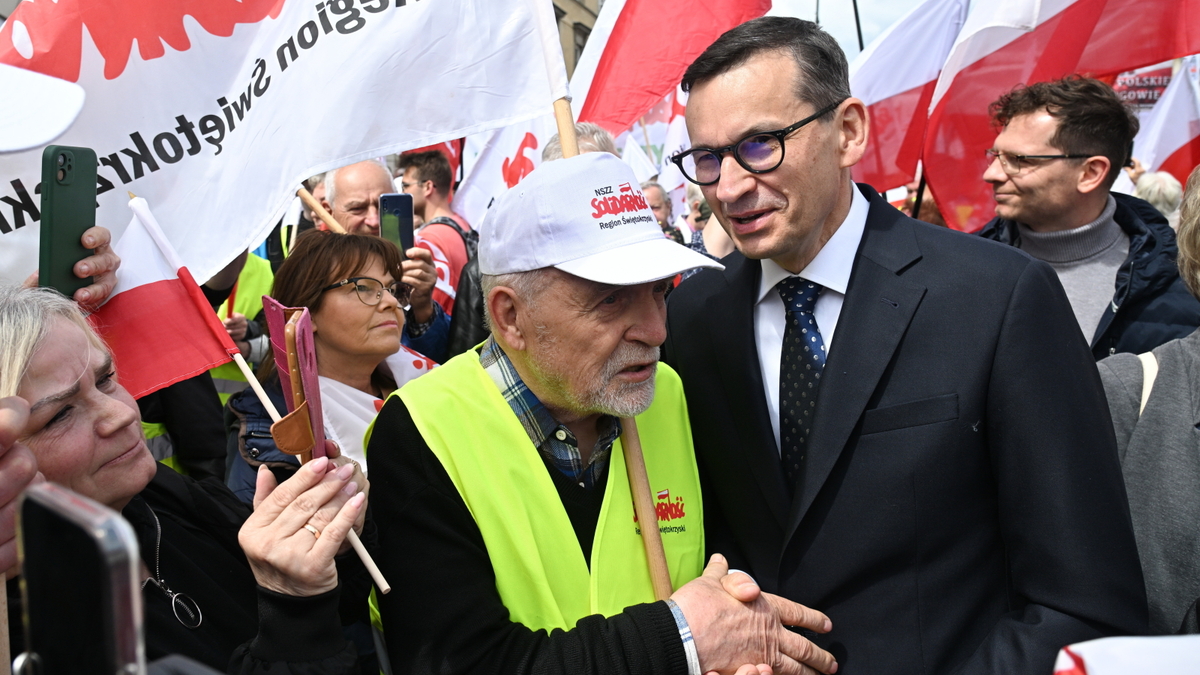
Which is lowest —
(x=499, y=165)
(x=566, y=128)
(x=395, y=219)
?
(x=499, y=165)

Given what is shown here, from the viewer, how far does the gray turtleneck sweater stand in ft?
11.7

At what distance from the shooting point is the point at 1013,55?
14.0ft

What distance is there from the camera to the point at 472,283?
13.2 feet

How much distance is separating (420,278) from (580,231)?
2.17m

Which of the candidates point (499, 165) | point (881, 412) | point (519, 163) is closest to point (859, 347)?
point (881, 412)

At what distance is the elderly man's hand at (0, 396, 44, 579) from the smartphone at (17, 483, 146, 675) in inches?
26.2

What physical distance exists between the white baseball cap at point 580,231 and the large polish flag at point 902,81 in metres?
3.22

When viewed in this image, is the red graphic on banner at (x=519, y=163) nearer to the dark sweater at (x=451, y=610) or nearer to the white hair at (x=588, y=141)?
the white hair at (x=588, y=141)

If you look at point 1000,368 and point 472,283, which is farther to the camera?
point 472,283

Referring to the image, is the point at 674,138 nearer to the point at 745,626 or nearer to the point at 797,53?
the point at 797,53

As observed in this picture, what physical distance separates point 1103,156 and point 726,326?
7.84 feet

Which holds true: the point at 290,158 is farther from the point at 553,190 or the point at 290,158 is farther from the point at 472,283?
the point at 472,283

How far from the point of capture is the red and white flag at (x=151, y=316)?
2.20 metres

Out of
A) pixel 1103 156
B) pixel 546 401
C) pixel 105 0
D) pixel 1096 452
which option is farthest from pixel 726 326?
pixel 1103 156
